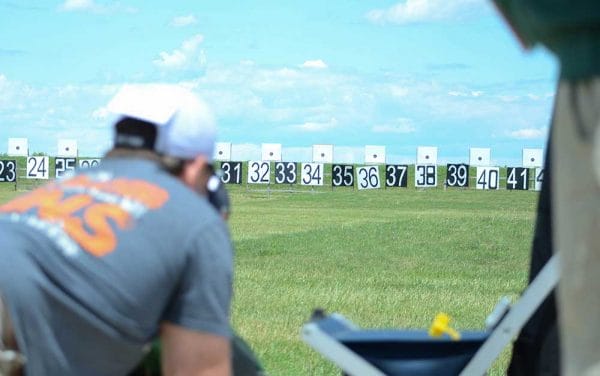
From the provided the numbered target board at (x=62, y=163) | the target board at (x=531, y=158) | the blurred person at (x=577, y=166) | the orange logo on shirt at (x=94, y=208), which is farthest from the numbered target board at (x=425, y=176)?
the blurred person at (x=577, y=166)

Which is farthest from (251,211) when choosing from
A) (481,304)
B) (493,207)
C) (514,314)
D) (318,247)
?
(514,314)

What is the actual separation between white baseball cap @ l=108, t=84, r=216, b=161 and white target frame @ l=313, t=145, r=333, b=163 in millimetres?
55351

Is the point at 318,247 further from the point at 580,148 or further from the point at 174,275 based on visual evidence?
the point at 580,148

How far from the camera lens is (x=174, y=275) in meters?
2.88

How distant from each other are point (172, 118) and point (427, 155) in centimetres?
5655

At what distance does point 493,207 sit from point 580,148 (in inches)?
1177

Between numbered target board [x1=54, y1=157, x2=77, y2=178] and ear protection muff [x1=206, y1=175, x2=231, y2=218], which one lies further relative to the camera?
numbered target board [x1=54, y1=157, x2=77, y2=178]

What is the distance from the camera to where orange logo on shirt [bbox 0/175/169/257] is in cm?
292

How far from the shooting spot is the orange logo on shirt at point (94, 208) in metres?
2.92

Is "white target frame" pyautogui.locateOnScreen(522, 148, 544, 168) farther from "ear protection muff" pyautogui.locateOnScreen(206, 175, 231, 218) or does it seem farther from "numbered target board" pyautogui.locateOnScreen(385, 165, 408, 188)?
"ear protection muff" pyautogui.locateOnScreen(206, 175, 231, 218)

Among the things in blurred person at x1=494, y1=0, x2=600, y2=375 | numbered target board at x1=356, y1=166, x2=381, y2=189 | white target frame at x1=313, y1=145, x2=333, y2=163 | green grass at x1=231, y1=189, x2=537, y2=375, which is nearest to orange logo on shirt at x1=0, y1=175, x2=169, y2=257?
blurred person at x1=494, y1=0, x2=600, y2=375

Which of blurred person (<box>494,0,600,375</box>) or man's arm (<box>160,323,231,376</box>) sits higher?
blurred person (<box>494,0,600,375</box>)

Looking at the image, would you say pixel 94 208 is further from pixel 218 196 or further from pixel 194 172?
pixel 218 196

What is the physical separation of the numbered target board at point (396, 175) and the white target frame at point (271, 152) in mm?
4946
